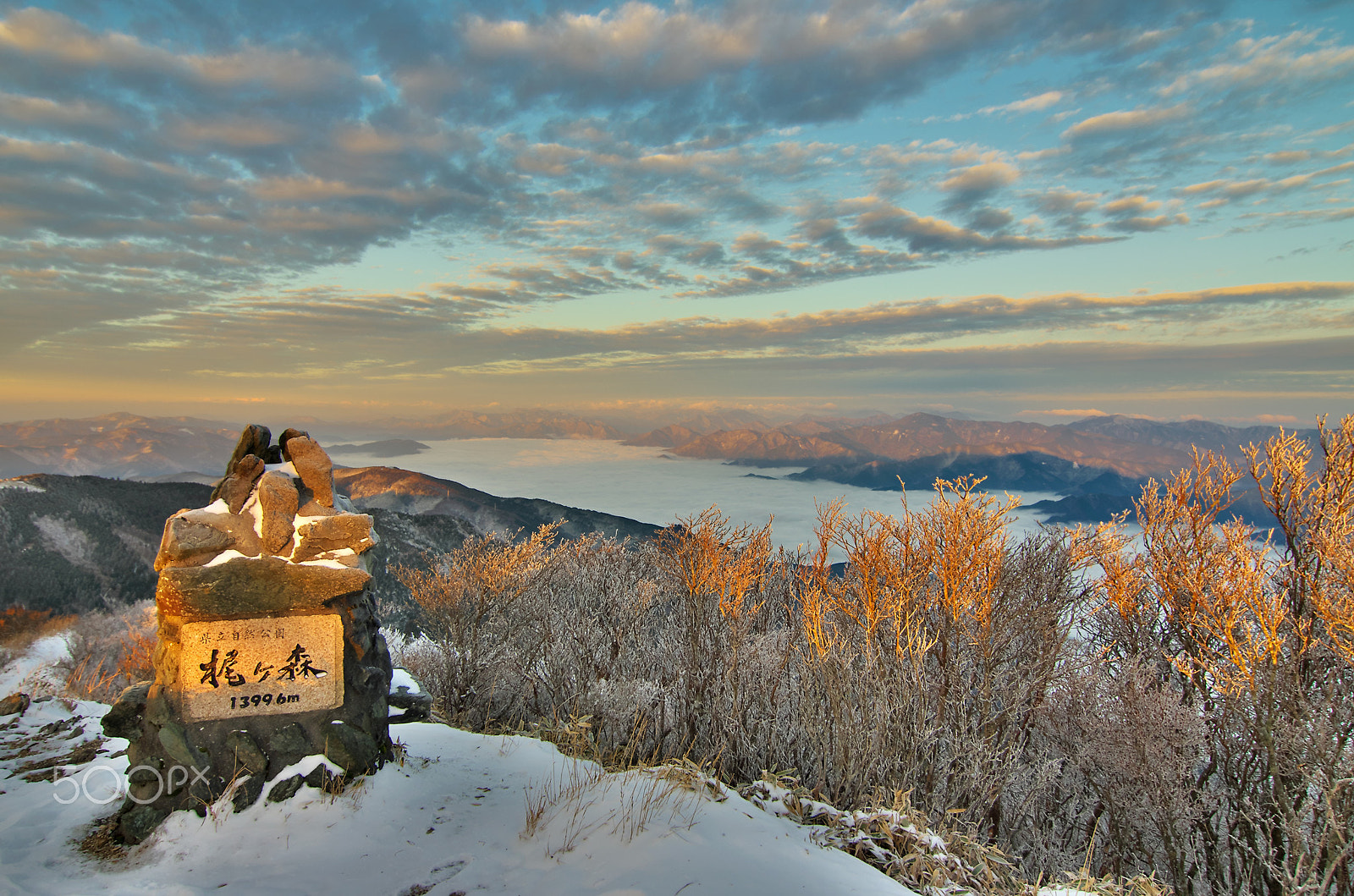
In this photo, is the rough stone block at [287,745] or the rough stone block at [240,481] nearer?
the rough stone block at [287,745]

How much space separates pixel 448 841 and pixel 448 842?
0.06ft

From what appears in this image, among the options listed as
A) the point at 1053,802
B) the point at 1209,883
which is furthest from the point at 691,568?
the point at 1209,883

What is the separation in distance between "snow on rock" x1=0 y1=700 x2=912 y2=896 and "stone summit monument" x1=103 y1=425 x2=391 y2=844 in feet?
0.91

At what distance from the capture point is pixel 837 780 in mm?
7934

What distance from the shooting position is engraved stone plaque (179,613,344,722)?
19.9ft

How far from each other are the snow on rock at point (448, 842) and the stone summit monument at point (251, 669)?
0.91 feet

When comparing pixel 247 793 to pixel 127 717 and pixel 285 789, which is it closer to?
pixel 285 789

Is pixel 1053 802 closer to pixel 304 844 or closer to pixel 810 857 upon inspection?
pixel 810 857

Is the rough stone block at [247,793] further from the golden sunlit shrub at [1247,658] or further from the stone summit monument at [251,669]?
the golden sunlit shrub at [1247,658]

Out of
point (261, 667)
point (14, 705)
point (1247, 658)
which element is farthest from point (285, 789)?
point (1247, 658)

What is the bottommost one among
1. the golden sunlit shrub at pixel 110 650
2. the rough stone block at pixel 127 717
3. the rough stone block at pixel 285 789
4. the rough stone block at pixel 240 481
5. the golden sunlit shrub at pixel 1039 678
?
the golden sunlit shrub at pixel 110 650

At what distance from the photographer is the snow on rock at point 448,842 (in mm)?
4754

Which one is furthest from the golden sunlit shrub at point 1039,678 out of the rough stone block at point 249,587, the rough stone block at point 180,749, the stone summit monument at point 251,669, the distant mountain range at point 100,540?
the distant mountain range at point 100,540

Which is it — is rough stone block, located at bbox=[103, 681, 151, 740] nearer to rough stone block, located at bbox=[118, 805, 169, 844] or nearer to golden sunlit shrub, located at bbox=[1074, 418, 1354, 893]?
rough stone block, located at bbox=[118, 805, 169, 844]
